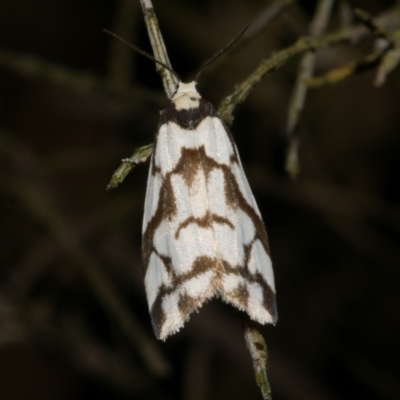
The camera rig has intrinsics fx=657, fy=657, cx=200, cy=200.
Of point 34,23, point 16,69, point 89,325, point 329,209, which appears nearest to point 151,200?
point 16,69

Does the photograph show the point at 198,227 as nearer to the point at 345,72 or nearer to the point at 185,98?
the point at 185,98

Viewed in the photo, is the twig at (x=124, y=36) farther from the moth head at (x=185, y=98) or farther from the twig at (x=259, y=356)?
the twig at (x=259, y=356)

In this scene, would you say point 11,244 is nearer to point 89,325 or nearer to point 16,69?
point 89,325

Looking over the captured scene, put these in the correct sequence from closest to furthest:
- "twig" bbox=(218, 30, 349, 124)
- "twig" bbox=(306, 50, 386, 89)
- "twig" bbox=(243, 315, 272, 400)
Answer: "twig" bbox=(243, 315, 272, 400)
"twig" bbox=(218, 30, 349, 124)
"twig" bbox=(306, 50, 386, 89)

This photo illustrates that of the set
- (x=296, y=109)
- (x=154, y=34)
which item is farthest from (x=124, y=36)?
(x=154, y=34)

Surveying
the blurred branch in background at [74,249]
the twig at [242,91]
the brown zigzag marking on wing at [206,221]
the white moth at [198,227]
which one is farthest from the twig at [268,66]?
the blurred branch in background at [74,249]

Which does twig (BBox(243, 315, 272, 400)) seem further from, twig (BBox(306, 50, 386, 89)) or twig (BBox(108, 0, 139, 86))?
twig (BBox(108, 0, 139, 86))

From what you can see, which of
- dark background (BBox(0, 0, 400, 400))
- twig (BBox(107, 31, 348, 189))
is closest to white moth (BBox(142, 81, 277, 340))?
twig (BBox(107, 31, 348, 189))
